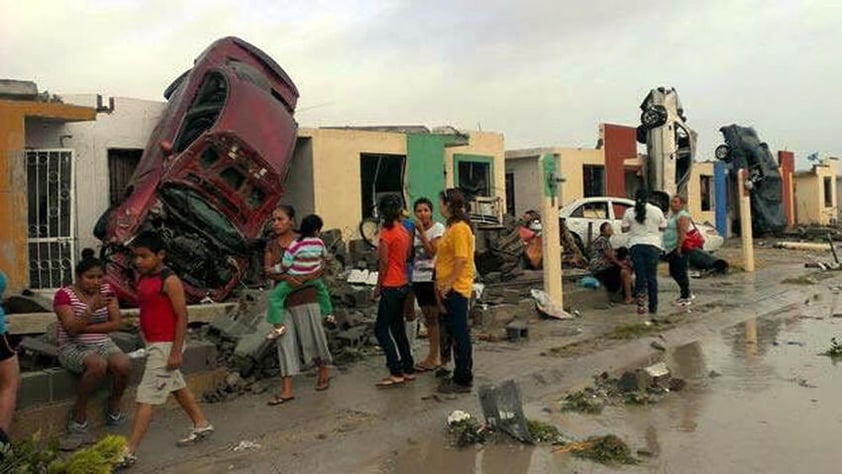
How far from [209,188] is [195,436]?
5.56m

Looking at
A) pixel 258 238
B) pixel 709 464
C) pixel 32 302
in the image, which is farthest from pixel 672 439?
pixel 258 238

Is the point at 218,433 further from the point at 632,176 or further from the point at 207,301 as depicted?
the point at 632,176

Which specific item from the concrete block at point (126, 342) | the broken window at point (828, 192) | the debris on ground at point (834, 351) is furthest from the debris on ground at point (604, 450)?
the broken window at point (828, 192)

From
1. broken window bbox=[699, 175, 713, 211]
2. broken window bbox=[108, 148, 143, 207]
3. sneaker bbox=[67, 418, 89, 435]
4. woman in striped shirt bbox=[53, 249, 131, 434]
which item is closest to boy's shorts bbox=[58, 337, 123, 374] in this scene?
woman in striped shirt bbox=[53, 249, 131, 434]

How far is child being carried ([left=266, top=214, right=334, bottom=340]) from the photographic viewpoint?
6.26 meters

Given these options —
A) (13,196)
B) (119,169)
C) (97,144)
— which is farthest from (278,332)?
(119,169)

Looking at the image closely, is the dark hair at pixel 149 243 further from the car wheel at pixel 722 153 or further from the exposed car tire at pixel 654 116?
the car wheel at pixel 722 153

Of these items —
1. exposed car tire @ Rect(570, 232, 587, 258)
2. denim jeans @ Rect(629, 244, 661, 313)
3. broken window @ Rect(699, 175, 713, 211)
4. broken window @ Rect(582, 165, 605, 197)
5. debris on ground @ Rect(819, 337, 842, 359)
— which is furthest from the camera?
broken window @ Rect(699, 175, 713, 211)

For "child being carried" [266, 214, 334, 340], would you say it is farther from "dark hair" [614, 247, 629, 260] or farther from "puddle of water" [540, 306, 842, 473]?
"dark hair" [614, 247, 629, 260]

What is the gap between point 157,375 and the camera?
4.97m

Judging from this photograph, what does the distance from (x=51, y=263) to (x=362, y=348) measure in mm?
5316

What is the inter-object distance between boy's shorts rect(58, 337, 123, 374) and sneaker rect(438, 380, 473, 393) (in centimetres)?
254

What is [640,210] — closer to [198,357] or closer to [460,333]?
[460,333]

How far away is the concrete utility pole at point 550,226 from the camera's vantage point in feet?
33.7
